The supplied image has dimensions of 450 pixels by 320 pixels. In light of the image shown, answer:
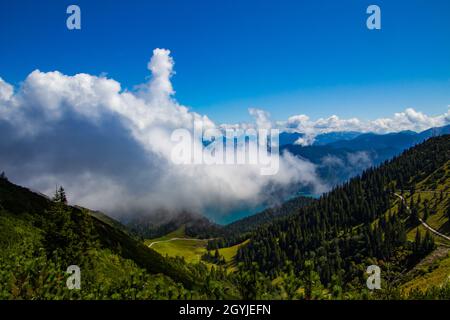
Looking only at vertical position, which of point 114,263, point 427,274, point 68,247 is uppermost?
point 68,247

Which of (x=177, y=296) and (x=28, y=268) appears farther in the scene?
(x=28, y=268)

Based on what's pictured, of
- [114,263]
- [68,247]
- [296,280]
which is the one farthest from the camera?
[114,263]

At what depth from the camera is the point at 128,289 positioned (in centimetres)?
2062

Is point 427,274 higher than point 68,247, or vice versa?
point 68,247

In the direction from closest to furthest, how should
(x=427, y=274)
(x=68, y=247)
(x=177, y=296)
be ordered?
(x=177, y=296) → (x=68, y=247) → (x=427, y=274)

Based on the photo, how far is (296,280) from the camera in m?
18.1
